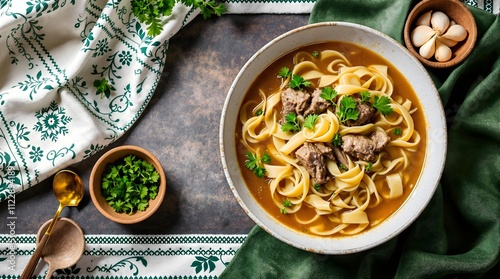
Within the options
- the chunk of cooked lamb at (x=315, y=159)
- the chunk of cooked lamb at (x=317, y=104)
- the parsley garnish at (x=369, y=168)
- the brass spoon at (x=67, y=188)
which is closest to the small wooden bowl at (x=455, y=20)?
the chunk of cooked lamb at (x=317, y=104)

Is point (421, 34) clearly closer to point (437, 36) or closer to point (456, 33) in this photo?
point (437, 36)

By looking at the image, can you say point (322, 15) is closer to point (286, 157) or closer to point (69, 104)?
point (286, 157)

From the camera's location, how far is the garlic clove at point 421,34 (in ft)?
16.5

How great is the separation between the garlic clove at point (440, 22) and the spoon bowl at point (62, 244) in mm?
3722

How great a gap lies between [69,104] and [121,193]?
974mm

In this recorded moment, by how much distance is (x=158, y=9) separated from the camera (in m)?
5.27

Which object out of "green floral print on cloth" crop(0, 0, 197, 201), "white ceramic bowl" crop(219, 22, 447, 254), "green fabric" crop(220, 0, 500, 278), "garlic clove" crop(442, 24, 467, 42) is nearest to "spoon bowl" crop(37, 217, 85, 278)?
"green floral print on cloth" crop(0, 0, 197, 201)

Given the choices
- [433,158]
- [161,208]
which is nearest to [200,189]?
[161,208]

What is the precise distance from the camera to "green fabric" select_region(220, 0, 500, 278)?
5012mm

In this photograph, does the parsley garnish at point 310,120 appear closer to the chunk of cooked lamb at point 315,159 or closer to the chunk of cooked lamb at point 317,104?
the chunk of cooked lamb at point 317,104

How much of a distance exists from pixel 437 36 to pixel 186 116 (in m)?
2.40

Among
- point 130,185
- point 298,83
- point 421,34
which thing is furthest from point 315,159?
point 130,185

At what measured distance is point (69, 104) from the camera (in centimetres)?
532

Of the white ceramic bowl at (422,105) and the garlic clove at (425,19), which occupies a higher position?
the garlic clove at (425,19)
